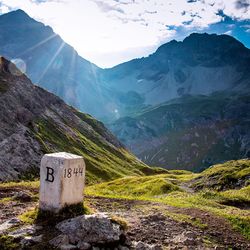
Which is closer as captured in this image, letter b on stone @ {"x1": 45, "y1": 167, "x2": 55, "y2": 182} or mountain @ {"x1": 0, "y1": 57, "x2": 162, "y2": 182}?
letter b on stone @ {"x1": 45, "y1": 167, "x2": 55, "y2": 182}

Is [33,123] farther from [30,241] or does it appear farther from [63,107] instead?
[30,241]

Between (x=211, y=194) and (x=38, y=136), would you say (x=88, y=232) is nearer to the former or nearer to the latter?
(x=211, y=194)

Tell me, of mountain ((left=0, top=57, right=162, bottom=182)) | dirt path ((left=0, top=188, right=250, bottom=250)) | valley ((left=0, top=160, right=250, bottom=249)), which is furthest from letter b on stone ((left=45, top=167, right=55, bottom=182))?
mountain ((left=0, top=57, right=162, bottom=182))

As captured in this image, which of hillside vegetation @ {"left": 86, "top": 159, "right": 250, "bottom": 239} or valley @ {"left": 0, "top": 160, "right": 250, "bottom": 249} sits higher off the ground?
valley @ {"left": 0, "top": 160, "right": 250, "bottom": 249}

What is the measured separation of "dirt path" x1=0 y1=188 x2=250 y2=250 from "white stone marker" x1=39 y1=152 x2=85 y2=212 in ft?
10.6

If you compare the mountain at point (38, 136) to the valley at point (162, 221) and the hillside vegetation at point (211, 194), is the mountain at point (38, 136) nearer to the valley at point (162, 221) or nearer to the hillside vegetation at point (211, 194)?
the hillside vegetation at point (211, 194)

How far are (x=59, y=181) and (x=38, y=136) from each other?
248 ft

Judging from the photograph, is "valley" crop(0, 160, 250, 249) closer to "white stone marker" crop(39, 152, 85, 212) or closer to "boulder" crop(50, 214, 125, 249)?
"boulder" crop(50, 214, 125, 249)

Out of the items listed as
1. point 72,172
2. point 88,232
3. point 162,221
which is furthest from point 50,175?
point 162,221

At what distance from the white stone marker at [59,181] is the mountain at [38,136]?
45422 millimetres

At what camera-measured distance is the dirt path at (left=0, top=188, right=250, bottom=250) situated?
20.6 meters

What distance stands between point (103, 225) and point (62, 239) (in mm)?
2249

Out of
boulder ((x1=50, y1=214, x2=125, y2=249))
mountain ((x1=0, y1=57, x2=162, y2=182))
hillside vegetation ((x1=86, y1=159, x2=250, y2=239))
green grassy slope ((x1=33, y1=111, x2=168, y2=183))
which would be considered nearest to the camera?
boulder ((x1=50, y1=214, x2=125, y2=249))

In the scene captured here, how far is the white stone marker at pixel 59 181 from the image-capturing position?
20344 millimetres
